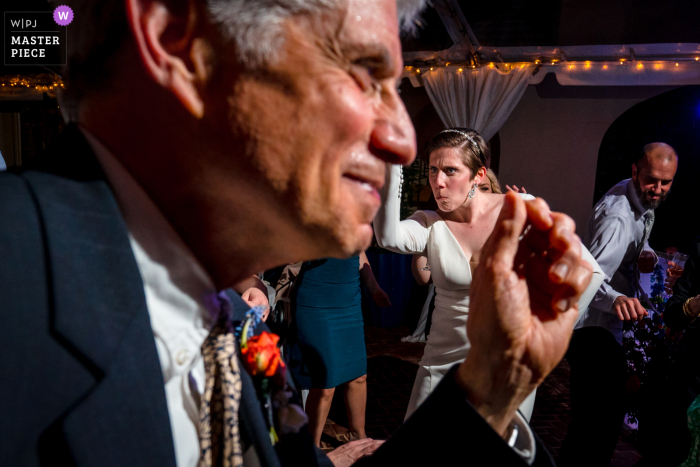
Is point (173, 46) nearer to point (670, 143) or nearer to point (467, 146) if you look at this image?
point (467, 146)

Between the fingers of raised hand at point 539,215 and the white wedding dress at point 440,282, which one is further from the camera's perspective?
the white wedding dress at point 440,282

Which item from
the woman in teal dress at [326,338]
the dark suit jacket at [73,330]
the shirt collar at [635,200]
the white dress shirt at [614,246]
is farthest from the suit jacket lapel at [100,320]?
the shirt collar at [635,200]

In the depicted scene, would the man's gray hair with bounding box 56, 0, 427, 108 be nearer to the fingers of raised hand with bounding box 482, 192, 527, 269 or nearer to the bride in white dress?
the fingers of raised hand with bounding box 482, 192, 527, 269

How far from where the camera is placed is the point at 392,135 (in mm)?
762

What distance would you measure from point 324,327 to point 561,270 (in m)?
2.88

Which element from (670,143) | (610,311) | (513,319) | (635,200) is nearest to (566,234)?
(513,319)

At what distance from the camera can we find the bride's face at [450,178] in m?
2.96

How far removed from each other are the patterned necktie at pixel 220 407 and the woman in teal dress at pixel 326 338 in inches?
104

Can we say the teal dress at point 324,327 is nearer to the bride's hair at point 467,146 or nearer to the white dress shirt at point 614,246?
the bride's hair at point 467,146

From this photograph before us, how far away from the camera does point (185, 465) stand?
85 centimetres

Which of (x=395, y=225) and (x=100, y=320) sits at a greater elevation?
(x=100, y=320)

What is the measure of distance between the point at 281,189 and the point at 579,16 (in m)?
10.8

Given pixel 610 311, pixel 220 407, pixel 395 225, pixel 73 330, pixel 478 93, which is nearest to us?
pixel 73 330

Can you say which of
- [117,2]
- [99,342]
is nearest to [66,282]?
[99,342]
